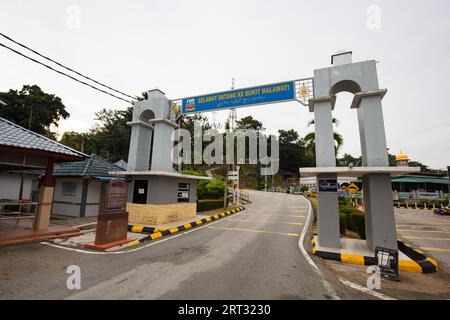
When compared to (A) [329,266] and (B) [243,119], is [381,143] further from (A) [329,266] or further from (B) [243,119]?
(B) [243,119]

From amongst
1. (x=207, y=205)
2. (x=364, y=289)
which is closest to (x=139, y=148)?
(x=207, y=205)

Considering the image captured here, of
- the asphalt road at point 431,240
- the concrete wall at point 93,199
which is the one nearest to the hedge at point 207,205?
the concrete wall at point 93,199

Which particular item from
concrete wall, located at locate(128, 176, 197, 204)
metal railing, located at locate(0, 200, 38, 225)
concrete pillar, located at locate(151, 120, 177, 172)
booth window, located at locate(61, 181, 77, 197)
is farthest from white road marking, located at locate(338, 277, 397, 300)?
booth window, located at locate(61, 181, 77, 197)

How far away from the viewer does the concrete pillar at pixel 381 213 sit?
20.2 ft

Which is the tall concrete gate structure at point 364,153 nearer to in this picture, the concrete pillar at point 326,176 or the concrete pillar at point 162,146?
the concrete pillar at point 326,176

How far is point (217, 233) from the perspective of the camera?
9133mm

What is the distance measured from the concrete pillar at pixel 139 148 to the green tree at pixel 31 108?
29787 millimetres

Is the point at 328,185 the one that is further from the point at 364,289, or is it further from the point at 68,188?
the point at 68,188

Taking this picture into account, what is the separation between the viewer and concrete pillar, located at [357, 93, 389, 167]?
22.0 ft

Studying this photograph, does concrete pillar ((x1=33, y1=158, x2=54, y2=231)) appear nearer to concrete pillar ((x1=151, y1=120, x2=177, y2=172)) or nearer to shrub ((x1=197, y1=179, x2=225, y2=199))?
concrete pillar ((x1=151, y1=120, x2=177, y2=172))

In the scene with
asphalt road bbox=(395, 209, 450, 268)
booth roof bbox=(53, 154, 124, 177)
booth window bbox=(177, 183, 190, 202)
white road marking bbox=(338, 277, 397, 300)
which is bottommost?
asphalt road bbox=(395, 209, 450, 268)

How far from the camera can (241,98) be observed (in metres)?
9.69

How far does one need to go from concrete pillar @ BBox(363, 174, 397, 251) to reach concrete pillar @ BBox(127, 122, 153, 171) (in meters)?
10.2
